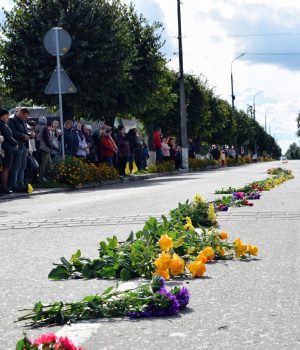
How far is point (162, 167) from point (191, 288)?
100 feet

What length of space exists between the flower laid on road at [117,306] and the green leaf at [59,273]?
1.36 metres

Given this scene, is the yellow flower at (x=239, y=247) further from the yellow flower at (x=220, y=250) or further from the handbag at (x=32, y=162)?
the handbag at (x=32, y=162)

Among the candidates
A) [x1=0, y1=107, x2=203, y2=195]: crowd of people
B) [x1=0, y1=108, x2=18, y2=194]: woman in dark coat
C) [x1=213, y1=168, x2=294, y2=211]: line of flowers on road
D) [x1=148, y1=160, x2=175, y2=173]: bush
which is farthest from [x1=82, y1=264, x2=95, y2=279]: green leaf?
[x1=148, y1=160, x2=175, y2=173]: bush

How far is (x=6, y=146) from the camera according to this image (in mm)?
18141

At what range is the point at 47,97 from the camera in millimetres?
30000

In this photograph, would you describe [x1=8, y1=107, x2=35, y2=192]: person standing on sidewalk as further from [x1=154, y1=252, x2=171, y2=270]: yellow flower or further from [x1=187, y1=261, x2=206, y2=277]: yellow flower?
[x1=154, y1=252, x2=171, y2=270]: yellow flower

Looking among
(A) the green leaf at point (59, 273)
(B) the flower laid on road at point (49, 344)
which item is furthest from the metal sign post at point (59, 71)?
(B) the flower laid on road at point (49, 344)

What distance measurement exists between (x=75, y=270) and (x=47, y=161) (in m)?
16.5

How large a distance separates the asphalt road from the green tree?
1784 centimetres

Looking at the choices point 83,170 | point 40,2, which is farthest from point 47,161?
point 40,2

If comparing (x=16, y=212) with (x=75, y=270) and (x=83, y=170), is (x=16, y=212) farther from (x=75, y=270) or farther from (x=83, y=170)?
(x=83, y=170)

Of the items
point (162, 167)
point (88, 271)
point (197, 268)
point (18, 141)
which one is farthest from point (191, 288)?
point (162, 167)

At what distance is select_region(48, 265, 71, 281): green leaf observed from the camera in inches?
241

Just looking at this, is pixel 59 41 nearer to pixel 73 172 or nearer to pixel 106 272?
pixel 73 172
